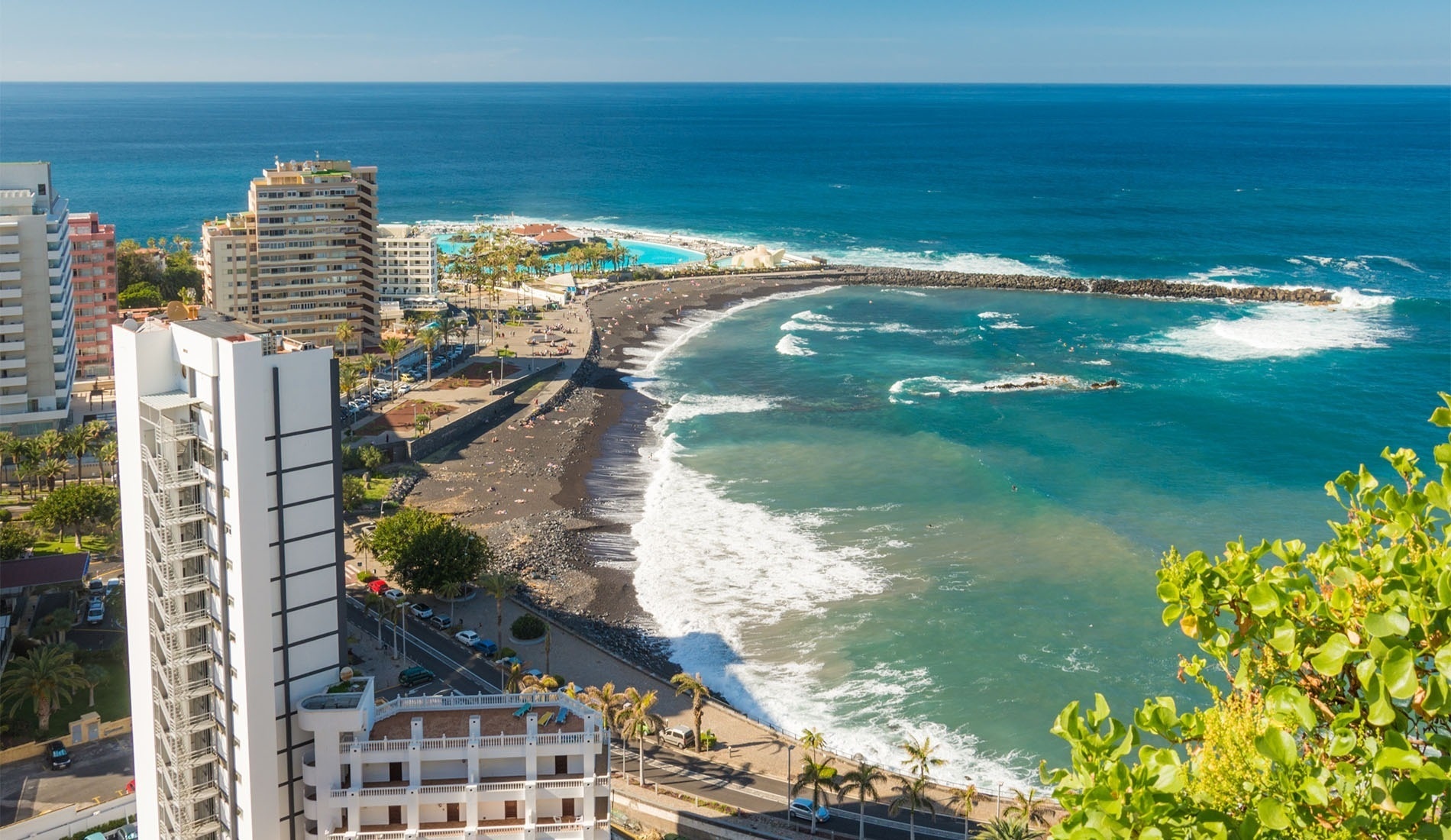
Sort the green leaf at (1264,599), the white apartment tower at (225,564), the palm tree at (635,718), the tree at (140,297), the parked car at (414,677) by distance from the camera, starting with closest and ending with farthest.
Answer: the green leaf at (1264,599) → the white apartment tower at (225,564) → the palm tree at (635,718) → the parked car at (414,677) → the tree at (140,297)

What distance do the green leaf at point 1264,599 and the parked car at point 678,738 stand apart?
1482 inches

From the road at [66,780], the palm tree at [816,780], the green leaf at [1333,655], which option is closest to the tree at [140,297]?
the road at [66,780]

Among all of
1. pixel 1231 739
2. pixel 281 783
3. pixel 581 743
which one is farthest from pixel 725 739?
pixel 1231 739

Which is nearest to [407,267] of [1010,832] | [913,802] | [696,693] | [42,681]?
[42,681]

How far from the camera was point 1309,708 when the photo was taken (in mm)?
8625

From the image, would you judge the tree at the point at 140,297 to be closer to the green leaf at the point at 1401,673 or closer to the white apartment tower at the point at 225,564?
the white apartment tower at the point at 225,564

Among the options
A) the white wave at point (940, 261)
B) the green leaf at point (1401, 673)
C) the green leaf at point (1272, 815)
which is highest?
the green leaf at point (1401, 673)

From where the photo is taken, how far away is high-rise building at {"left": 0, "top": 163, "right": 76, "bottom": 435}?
2756 inches

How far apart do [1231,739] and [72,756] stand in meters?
42.1

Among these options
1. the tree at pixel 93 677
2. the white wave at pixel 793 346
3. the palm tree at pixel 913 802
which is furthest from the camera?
the white wave at pixel 793 346

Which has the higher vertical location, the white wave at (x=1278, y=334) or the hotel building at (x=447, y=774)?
the white wave at (x=1278, y=334)

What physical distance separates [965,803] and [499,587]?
21813mm

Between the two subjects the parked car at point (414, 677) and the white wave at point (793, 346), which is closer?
the parked car at point (414, 677)

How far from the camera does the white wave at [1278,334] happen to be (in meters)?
105
